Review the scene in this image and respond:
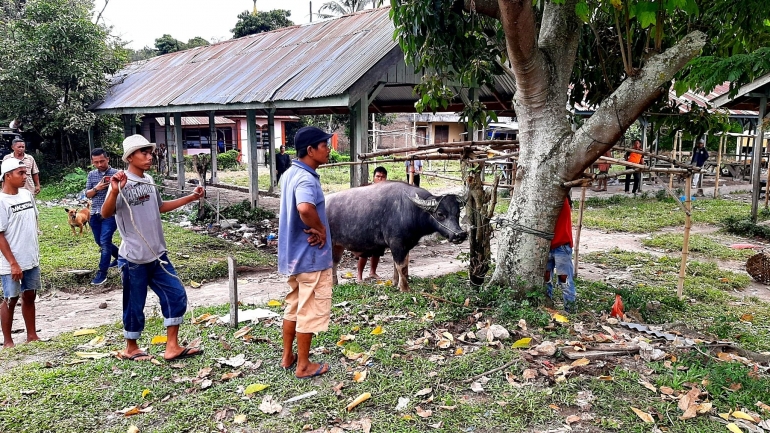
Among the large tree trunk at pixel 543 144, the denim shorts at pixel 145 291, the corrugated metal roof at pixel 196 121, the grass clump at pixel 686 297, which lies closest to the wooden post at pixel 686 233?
the grass clump at pixel 686 297

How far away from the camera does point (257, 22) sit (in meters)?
33.8

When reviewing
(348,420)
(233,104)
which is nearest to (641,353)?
(348,420)

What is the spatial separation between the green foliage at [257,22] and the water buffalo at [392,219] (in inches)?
1161

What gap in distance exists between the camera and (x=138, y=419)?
3953 millimetres

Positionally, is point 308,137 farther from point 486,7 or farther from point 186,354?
point 486,7

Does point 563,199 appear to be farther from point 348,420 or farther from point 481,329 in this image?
point 348,420

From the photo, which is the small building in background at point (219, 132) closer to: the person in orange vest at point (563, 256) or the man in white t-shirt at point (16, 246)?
the man in white t-shirt at point (16, 246)

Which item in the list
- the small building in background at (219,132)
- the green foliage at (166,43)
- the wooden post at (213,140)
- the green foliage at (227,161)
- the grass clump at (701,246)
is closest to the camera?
the grass clump at (701,246)

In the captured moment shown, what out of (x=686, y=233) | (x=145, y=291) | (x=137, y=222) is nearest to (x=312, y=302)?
(x=145, y=291)

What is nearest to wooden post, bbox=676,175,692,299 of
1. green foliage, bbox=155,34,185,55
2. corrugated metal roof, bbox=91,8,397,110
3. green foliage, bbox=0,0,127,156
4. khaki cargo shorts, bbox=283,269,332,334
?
khaki cargo shorts, bbox=283,269,332,334

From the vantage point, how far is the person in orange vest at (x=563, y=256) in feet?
20.2

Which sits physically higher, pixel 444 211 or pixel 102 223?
pixel 444 211

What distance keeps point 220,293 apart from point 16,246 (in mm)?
2847

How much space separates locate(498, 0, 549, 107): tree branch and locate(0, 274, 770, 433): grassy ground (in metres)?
2.20
